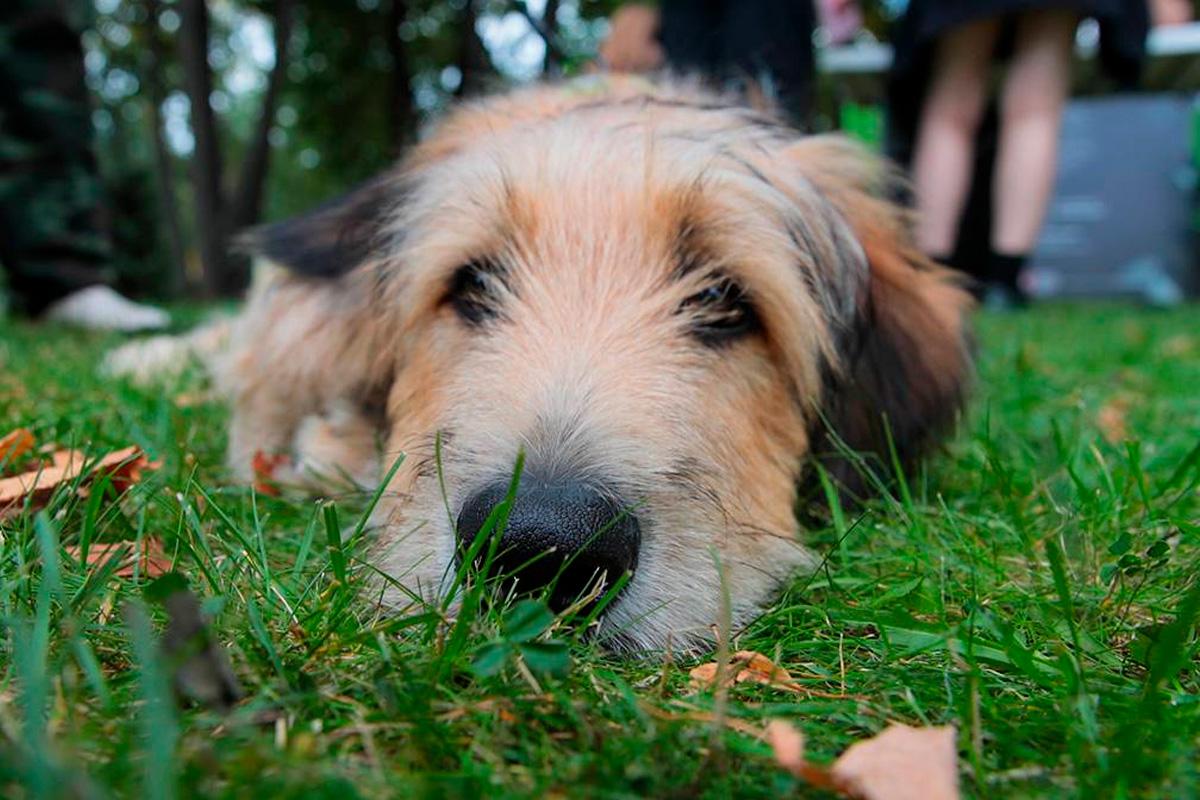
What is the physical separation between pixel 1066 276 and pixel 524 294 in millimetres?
15670

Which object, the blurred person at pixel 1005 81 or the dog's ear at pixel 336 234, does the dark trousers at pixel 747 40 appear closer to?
the blurred person at pixel 1005 81

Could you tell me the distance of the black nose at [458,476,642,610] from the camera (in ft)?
5.33

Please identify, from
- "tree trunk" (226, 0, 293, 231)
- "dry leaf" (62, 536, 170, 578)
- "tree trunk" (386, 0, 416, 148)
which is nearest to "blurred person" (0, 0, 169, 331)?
"dry leaf" (62, 536, 170, 578)

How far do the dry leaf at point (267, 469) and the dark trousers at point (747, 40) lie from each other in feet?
10.3

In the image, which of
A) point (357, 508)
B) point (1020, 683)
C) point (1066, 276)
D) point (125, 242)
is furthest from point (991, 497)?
point (125, 242)

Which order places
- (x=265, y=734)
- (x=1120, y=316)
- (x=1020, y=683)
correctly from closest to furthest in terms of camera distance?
(x=265, y=734) < (x=1020, y=683) < (x=1120, y=316)

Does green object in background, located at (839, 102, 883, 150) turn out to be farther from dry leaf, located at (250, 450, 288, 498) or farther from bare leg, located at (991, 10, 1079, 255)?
dry leaf, located at (250, 450, 288, 498)

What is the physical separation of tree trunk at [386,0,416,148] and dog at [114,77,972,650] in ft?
60.4

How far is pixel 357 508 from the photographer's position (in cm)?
256

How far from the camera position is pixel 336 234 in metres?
3.46

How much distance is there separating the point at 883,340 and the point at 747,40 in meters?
3.05

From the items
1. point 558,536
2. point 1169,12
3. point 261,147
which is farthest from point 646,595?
point 261,147

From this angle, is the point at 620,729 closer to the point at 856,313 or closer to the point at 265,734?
the point at 265,734

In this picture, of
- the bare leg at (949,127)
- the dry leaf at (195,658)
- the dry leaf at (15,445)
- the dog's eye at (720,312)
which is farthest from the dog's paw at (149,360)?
the bare leg at (949,127)
